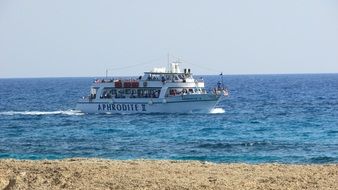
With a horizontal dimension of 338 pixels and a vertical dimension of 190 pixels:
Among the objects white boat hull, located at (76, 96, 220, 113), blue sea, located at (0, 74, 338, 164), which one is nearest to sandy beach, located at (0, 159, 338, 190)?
blue sea, located at (0, 74, 338, 164)

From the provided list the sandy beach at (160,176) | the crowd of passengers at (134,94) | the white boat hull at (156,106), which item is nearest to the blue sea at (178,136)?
the white boat hull at (156,106)

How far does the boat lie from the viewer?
6288 centimetres

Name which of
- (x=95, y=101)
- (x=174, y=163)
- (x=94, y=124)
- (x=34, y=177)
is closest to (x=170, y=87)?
(x=95, y=101)

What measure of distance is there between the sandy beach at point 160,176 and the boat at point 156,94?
42363 millimetres

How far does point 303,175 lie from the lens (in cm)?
1816

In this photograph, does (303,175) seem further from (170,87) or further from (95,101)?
(95,101)

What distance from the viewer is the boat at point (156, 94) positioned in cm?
6288

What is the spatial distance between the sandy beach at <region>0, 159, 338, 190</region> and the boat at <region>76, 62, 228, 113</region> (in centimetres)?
4236

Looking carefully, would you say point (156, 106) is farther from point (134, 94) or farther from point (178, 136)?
point (178, 136)

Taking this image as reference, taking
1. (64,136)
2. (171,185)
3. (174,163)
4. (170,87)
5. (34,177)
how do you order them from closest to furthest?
(171,185) < (34,177) < (174,163) < (64,136) < (170,87)

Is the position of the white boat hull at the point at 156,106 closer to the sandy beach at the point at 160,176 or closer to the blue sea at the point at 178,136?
the blue sea at the point at 178,136

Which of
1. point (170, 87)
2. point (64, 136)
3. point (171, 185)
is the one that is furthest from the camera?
point (170, 87)

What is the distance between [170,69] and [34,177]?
47.9 metres

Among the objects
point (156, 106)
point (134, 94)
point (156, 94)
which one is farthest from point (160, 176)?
point (134, 94)
